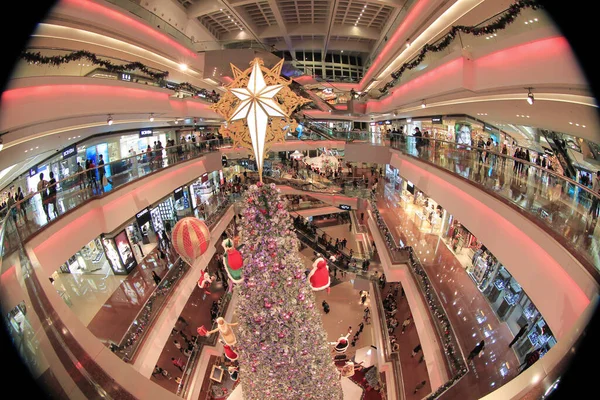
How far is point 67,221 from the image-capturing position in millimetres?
6359

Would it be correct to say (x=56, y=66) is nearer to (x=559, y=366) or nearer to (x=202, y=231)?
(x=202, y=231)

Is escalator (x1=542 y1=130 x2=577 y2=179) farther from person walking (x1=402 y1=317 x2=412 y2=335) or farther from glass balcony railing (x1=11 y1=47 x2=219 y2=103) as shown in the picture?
glass balcony railing (x1=11 y1=47 x2=219 y2=103)

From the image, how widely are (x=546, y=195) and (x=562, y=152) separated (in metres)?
7.73

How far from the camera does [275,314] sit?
13.6 ft

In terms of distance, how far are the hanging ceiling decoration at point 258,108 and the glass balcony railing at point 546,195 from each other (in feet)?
13.0

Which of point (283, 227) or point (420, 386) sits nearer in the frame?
point (283, 227)

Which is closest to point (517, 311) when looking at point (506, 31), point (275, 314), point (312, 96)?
point (506, 31)

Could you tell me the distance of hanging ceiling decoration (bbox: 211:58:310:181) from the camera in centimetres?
398

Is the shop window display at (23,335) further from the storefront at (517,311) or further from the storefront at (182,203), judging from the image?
the storefront at (182,203)

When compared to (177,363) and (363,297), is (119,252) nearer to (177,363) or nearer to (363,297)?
(177,363)

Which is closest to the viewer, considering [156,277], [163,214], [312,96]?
[156,277]

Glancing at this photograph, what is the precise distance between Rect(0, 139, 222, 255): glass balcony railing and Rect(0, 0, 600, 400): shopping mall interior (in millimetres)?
57

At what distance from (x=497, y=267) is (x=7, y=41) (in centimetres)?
1128

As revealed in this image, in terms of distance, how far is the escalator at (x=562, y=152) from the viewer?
32.4ft
